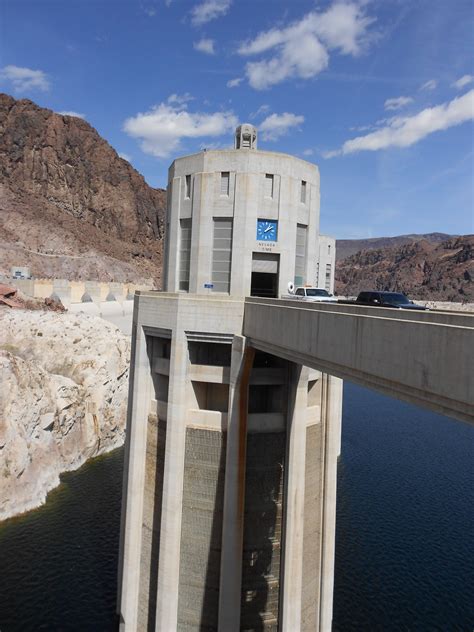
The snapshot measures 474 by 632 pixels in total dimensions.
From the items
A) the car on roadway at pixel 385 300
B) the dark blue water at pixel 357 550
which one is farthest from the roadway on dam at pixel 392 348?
the dark blue water at pixel 357 550

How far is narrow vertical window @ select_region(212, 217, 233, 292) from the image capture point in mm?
20766

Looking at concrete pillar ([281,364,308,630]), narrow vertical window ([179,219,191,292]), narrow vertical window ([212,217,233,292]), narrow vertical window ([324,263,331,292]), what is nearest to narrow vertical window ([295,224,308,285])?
narrow vertical window ([212,217,233,292])

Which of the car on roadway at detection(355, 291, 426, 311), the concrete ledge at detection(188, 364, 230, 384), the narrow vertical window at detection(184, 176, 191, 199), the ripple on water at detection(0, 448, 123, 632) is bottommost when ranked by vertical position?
the ripple on water at detection(0, 448, 123, 632)

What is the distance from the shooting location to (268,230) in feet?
67.6

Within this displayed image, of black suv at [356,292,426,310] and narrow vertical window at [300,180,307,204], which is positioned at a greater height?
narrow vertical window at [300,180,307,204]

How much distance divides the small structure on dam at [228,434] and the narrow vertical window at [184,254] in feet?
0.20

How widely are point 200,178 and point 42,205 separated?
161 m

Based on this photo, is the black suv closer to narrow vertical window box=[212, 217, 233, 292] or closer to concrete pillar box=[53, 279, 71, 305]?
narrow vertical window box=[212, 217, 233, 292]

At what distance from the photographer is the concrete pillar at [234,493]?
63.1 ft

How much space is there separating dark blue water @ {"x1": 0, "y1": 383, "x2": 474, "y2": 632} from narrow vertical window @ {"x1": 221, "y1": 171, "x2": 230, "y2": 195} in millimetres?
22487

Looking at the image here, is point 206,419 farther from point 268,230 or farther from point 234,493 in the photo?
point 268,230

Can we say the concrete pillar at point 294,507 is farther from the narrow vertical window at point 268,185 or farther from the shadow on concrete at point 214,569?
the narrow vertical window at point 268,185

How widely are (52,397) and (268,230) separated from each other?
3121 cm

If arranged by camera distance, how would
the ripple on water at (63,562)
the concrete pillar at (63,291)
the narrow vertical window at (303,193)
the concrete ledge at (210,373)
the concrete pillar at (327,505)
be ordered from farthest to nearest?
the concrete pillar at (63,291) → the ripple on water at (63,562) → the concrete pillar at (327,505) → the narrow vertical window at (303,193) → the concrete ledge at (210,373)
